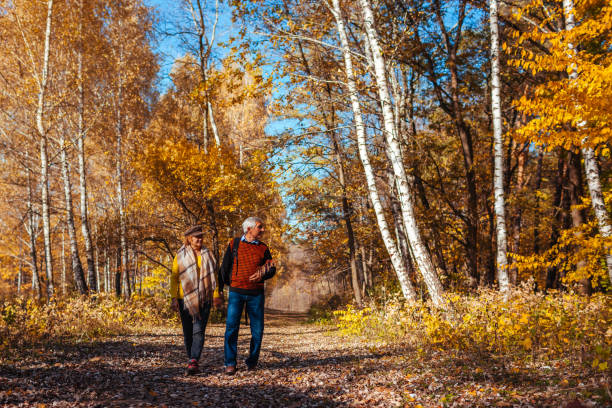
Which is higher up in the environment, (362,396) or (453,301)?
(453,301)

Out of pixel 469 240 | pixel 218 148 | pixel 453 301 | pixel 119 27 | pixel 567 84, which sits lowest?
pixel 453 301

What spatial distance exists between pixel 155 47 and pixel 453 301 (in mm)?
21612

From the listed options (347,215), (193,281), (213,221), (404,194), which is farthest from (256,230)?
(213,221)

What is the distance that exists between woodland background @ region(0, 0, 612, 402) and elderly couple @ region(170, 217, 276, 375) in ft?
9.54

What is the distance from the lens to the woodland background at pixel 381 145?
703 centimetres

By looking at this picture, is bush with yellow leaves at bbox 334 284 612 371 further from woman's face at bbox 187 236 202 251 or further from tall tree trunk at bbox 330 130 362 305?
tall tree trunk at bbox 330 130 362 305

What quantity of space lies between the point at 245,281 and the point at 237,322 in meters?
0.62

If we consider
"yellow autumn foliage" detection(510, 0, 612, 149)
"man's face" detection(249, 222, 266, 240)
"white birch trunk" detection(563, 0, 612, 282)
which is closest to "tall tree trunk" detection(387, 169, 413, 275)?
"yellow autumn foliage" detection(510, 0, 612, 149)

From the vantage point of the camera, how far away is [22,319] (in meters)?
7.79

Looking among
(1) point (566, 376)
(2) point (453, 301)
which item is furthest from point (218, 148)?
(1) point (566, 376)

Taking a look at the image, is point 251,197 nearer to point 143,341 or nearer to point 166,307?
point 166,307

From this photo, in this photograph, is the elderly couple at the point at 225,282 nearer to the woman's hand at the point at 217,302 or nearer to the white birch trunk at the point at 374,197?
the woman's hand at the point at 217,302

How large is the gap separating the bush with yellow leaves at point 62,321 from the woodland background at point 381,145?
0.40 metres

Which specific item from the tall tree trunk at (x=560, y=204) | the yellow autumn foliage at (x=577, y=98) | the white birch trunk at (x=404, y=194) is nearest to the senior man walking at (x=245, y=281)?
the white birch trunk at (x=404, y=194)
